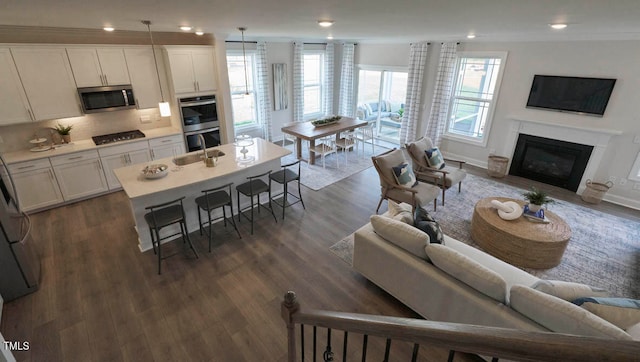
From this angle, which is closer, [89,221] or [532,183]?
[89,221]

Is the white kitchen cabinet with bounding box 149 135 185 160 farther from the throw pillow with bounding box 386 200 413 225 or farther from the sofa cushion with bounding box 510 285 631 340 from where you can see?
the sofa cushion with bounding box 510 285 631 340

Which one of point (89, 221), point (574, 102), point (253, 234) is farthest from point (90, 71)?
point (574, 102)

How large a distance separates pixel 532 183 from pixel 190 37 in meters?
7.46

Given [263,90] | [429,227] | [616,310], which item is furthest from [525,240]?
[263,90]

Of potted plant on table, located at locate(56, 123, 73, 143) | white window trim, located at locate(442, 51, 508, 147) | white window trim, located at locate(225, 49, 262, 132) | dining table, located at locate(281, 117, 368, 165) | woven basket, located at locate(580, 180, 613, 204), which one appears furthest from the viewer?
white window trim, located at locate(225, 49, 262, 132)

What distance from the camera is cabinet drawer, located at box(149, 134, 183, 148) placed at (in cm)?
546

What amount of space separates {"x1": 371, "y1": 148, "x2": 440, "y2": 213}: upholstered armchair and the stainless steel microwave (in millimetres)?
4444

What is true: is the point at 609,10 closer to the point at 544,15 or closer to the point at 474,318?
the point at 544,15

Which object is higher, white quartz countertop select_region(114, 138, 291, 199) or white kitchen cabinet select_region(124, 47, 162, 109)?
white kitchen cabinet select_region(124, 47, 162, 109)

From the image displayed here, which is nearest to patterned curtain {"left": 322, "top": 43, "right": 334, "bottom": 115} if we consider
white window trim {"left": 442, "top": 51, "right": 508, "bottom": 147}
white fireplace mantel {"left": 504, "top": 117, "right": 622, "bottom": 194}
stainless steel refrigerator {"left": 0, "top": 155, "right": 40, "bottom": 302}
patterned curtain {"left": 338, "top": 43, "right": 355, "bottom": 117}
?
patterned curtain {"left": 338, "top": 43, "right": 355, "bottom": 117}

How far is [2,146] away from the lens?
4.55 meters

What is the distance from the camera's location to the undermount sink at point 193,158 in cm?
448

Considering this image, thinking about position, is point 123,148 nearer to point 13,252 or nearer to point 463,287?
point 13,252

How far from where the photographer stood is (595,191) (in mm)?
5129
